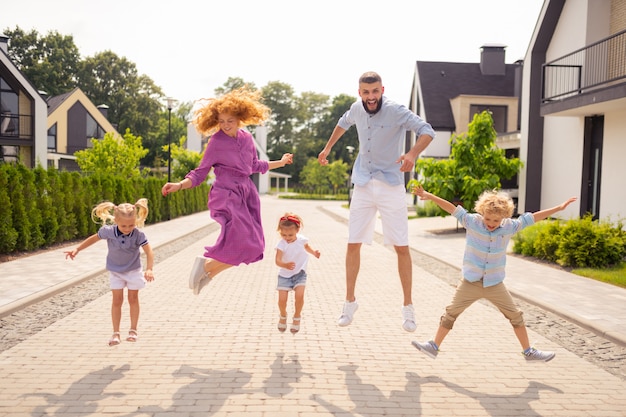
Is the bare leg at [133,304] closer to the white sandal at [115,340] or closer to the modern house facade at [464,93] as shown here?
the white sandal at [115,340]

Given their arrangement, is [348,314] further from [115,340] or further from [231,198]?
[115,340]

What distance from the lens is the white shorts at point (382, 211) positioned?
17.1ft

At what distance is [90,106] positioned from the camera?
45531 millimetres

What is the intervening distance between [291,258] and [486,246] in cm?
165

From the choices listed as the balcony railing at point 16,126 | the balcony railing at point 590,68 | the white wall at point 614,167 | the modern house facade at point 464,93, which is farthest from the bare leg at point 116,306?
the modern house facade at point 464,93

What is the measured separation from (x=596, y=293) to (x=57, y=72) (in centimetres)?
7448

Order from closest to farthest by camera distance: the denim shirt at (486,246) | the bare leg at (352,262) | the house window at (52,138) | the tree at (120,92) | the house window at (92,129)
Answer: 1. the denim shirt at (486,246)
2. the bare leg at (352,262)
3. the house window at (52,138)
4. the house window at (92,129)
5. the tree at (120,92)

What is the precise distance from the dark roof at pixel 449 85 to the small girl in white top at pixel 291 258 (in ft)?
107

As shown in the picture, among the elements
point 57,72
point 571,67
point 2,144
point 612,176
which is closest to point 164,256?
point 612,176

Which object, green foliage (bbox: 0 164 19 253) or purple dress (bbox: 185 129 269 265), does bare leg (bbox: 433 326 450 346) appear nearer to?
purple dress (bbox: 185 129 269 265)

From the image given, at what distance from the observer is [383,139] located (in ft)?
17.0

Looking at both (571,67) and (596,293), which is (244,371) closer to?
(596,293)

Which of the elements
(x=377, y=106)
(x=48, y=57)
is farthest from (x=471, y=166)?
(x=48, y=57)

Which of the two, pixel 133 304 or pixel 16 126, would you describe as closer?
pixel 133 304
